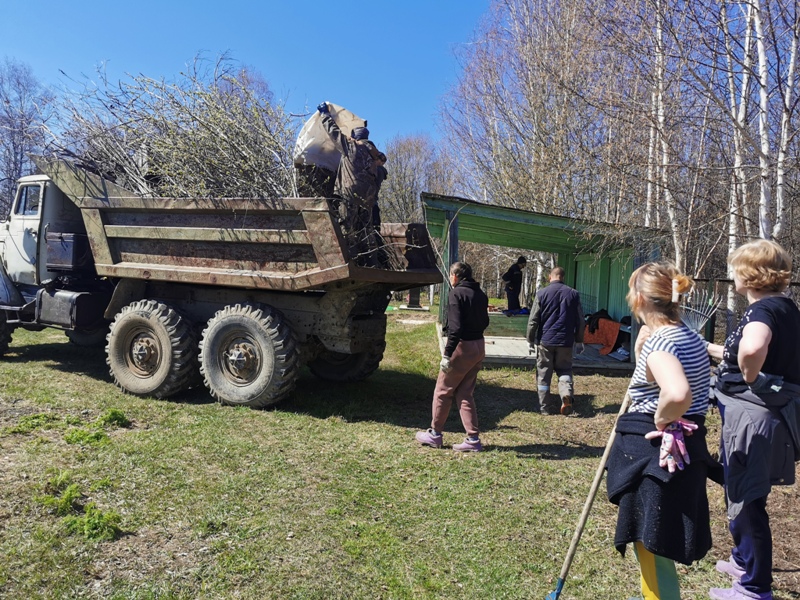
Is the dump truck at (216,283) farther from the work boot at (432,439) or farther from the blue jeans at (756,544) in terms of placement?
the blue jeans at (756,544)

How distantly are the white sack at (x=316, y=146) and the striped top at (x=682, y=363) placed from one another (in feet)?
14.1

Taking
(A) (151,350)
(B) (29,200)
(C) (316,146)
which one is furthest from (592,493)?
(B) (29,200)

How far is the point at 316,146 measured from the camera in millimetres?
5770

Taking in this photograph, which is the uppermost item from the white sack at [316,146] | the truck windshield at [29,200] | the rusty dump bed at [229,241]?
the white sack at [316,146]

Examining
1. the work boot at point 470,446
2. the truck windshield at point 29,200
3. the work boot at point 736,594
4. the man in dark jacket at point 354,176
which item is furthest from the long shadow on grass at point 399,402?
the truck windshield at point 29,200

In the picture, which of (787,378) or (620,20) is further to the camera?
(620,20)

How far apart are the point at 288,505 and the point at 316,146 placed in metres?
3.69

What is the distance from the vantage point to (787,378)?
8.32 feet

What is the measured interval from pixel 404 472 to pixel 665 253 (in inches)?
295

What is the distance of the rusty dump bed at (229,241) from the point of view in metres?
5.16

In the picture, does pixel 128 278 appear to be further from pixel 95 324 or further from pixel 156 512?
pixel 156 512

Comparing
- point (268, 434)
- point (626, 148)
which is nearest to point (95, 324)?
point (268, 434)

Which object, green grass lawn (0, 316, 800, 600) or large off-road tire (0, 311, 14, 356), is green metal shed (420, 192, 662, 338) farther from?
large off-road tire (0, 311, 14, 356)

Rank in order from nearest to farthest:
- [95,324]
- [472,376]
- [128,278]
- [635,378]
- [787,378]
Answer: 1. [635,378]
2. [787,378]
3. [472,376]
4. [128,278]
5. [95,324]
